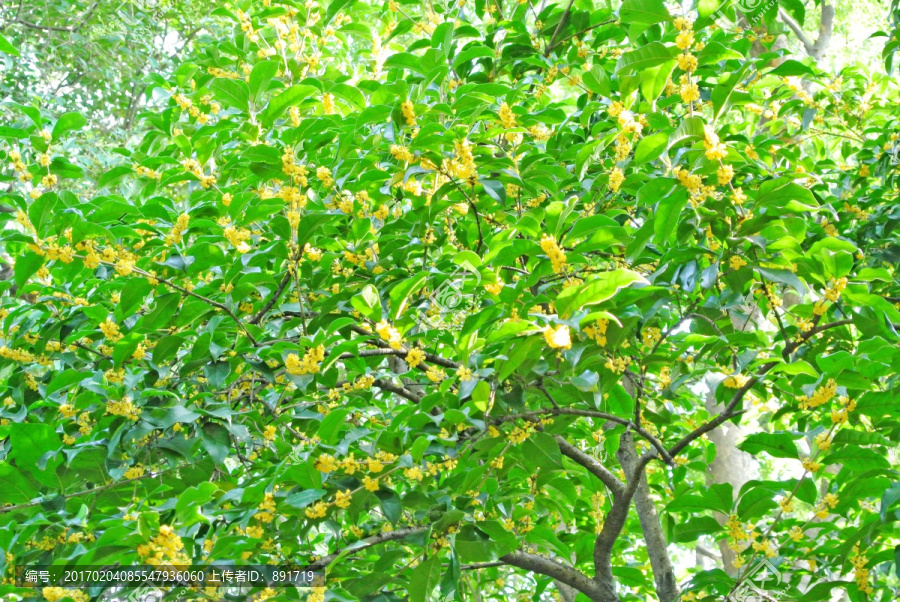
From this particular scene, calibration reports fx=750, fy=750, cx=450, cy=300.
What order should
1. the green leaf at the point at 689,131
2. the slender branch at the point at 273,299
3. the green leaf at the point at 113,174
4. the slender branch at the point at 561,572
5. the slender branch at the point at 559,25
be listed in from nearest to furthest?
the green leaf at the point at 689,131
the slender branch at the point at 273,299
the green leaf at the point at 113,174
the slender branch at the point at 561,572
the slender branch at the point at 559,25

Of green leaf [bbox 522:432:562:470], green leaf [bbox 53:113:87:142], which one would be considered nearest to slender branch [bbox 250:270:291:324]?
green leaf [bbox 53:113:87:142]

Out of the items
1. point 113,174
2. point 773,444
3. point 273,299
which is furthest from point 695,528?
point 113,174

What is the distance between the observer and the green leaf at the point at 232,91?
96.3 inches

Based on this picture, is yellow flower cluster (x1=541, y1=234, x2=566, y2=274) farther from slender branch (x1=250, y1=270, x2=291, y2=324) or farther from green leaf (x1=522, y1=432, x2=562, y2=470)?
slender branch (x1=250, y1=270, x2=291, y2=324)

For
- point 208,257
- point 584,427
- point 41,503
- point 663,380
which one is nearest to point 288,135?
point 208,257

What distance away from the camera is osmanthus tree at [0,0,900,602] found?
1.95 meters

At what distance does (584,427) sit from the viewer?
3.14 metres

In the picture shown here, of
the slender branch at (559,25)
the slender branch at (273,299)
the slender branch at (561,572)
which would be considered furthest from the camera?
the slender branch at (559,25)

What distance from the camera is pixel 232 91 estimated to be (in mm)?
2479

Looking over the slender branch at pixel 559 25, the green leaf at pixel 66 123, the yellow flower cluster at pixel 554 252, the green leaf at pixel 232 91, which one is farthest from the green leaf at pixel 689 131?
the green leaf at pixel 66 123

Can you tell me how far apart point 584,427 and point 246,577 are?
1.57 metres

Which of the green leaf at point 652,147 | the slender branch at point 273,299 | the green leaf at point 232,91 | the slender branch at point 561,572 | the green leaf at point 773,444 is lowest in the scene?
the slender branch at point 561,572

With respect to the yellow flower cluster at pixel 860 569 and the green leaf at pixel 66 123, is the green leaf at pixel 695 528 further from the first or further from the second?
the green leaf at pixel 66 123

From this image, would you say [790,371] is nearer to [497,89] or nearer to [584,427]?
[497,89]
